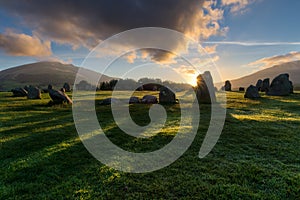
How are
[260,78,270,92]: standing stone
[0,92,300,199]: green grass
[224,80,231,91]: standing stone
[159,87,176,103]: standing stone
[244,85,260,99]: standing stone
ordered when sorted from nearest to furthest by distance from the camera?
1. [0,92,300,199]: green grass
2. [159,87,176,103]: standing stone
3. [244,85,260,99]: standing stone
4. [260,78,270,92]: standing stone
5. [224,80,231,91]: standing stone

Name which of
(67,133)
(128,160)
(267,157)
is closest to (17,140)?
(67,133)

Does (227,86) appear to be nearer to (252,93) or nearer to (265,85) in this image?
(265,85)

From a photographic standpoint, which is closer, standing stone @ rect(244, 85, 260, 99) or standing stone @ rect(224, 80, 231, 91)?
standing stone @ rect(244, 85, 260, 99)

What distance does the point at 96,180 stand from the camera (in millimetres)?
5840

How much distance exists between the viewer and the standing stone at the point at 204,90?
21.5 meters

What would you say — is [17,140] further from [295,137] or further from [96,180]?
[295,137]

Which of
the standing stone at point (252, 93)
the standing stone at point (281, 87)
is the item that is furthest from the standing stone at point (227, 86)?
the standing stone at point (252, 93)

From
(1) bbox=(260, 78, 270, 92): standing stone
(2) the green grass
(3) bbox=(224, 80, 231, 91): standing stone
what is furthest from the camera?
(3) bbox=(224, 80, 231, 91): standing stone

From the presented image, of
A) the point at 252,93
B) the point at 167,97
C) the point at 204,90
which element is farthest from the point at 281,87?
the point at 167,97

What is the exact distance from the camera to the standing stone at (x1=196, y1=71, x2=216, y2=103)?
70.6 feet

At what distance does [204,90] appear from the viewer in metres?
22.0

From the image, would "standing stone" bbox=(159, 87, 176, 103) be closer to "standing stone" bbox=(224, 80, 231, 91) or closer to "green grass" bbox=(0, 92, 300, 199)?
"green grass" bbox=(0, 92, 300, 199)

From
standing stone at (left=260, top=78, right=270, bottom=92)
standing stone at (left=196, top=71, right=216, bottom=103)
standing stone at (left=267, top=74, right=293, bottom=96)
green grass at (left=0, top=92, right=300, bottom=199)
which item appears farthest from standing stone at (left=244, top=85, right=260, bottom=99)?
green grass at (left=0, top=92, right=300, bottom=199)

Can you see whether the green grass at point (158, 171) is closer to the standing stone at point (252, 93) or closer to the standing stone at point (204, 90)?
the standing stone at point (204, 90)
